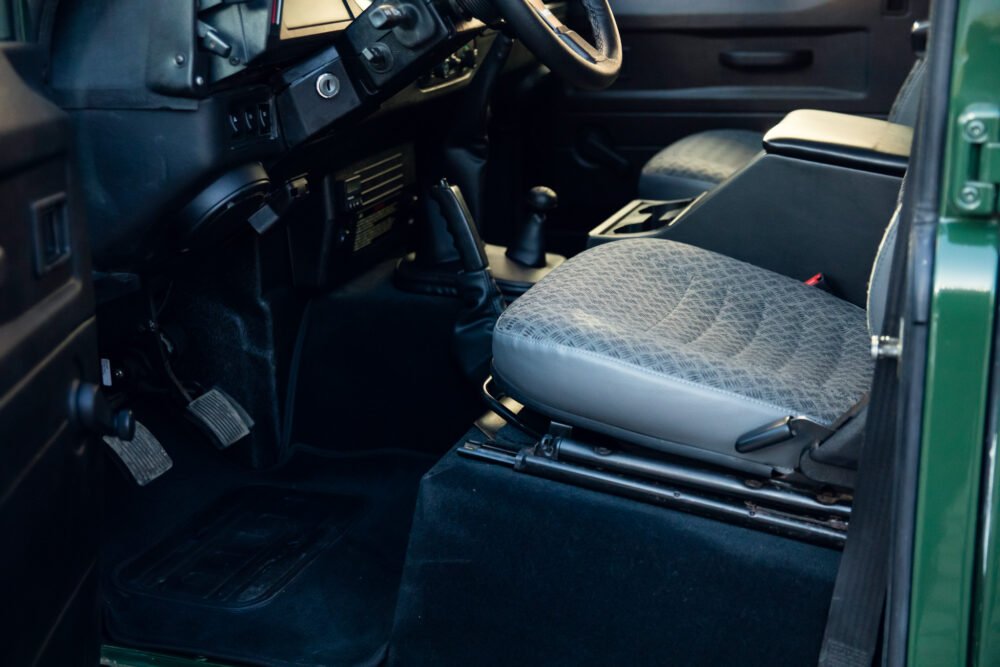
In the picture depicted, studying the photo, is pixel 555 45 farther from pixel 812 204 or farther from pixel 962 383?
pixel 962 383

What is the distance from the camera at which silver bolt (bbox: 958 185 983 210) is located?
850 mm

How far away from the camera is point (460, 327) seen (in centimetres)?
201

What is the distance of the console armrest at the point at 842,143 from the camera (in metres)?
1.71

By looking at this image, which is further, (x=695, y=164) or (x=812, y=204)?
(x=695, y=164)

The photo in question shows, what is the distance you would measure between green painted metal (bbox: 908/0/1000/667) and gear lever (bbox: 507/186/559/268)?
134 centimetres

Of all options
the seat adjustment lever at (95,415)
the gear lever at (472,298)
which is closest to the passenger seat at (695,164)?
the gear lever at (472,298)

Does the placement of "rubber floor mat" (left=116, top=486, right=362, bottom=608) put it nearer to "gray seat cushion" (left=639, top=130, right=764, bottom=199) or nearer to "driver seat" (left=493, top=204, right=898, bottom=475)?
"driver seat" (left=493, top=204, right=898, bottom=475)

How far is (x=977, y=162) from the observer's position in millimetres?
844

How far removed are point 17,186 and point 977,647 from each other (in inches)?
32.8

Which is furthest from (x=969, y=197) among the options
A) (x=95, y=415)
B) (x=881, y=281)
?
(x=95, y=415)

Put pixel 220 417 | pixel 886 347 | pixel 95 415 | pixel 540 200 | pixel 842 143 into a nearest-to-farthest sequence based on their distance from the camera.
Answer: pixel 886 347 < pixel 95 415 < pixel 842 143 < pixel 220 417 < pixel 540 200

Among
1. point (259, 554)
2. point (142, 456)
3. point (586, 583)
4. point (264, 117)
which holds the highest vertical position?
point (264, 117)

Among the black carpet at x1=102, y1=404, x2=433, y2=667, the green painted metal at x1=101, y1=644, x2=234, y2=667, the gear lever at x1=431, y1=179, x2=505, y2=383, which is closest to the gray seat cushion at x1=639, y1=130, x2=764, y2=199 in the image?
the gear lever at x1=431, y1=179, x2=505, y2=383

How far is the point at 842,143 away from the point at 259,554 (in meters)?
1.05
